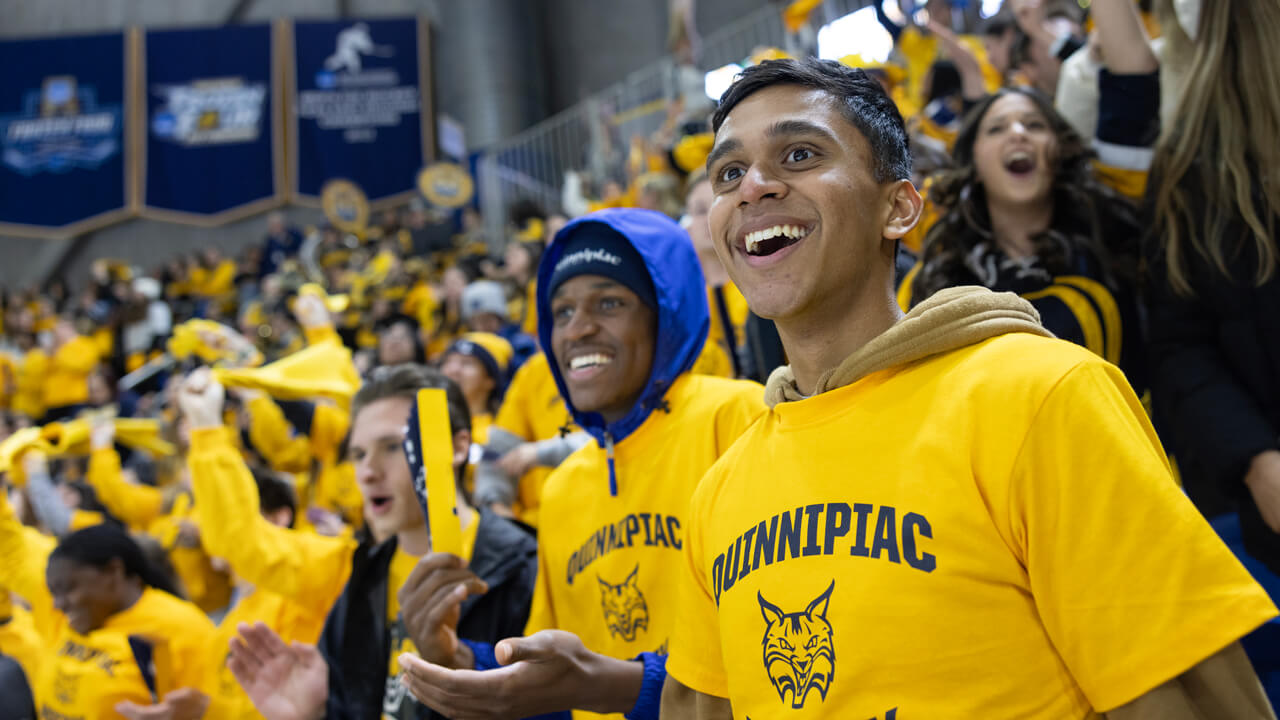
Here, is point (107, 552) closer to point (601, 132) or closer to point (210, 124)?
point (601, 132)

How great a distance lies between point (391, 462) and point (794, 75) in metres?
1.83

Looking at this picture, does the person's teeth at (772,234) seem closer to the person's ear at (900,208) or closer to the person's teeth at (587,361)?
the person's ear at (900,208)

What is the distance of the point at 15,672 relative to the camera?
409 centimetres

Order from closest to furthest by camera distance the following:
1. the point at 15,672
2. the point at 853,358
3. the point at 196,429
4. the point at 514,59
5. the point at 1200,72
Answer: the point at 853,358, the point at 1200,72, the point at 196,429, the point at 15,672, the point at 514,59

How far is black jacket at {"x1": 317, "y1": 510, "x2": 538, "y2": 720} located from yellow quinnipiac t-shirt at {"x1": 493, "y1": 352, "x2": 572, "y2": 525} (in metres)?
1.22

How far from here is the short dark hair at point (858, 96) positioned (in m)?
1.48

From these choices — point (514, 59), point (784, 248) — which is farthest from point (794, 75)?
point (514, 59)

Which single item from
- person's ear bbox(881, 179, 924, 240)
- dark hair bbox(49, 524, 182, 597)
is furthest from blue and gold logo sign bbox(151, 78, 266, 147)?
person's ear bbox(881, 179, 924, 240)

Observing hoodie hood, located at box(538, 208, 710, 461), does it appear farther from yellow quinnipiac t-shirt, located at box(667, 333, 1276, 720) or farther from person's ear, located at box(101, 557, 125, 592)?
person's ear, located at box(101, 557, 125, 592)

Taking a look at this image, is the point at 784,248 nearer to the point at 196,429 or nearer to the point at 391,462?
the point at 391,462

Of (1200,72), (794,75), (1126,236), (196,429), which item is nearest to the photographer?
(794,75)

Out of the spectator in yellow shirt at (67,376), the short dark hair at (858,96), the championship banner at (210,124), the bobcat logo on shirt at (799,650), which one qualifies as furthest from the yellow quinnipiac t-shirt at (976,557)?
the championship banner at (210,124)

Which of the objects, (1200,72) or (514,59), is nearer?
(1200,72)

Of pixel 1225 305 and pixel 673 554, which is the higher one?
pixel 1225 305
